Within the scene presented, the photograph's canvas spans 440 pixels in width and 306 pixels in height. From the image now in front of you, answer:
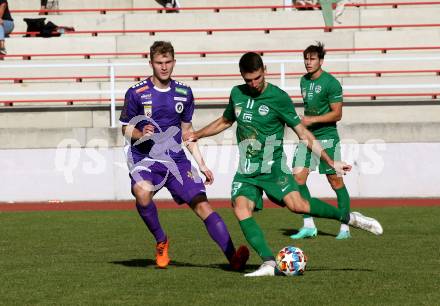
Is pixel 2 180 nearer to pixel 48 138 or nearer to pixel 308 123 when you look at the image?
pixel 48 138

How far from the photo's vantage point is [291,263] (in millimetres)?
9352

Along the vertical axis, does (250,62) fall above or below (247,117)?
above

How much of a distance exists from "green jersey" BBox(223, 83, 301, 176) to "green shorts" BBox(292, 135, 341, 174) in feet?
11.1

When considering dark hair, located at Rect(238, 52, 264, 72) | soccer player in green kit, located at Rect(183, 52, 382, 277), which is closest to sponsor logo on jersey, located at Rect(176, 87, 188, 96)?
soccer player in green kit, located at Rect(183, 52, 382, 277)

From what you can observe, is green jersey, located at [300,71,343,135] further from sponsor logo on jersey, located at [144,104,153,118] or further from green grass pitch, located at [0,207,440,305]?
→ sponsor logo on jersey, located at [144,104,153,118]

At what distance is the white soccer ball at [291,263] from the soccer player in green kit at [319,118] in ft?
10.8

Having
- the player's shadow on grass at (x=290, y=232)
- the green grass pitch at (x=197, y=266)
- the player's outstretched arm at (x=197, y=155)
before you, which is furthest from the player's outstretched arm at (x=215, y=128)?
the player's shadow on grass at (x=290, y=232)

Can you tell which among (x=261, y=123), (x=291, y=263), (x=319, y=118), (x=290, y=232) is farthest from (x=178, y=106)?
(x=290, y=232)

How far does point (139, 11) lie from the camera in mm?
27734

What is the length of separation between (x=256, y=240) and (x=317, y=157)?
155 inches

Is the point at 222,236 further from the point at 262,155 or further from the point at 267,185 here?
the point at 262,155

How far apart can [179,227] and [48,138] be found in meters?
5.73

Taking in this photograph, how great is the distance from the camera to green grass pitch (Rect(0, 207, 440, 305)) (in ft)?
26.9

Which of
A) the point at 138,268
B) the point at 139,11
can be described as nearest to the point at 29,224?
the point at 138,268
